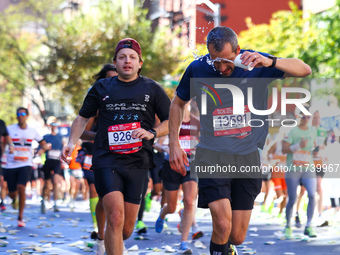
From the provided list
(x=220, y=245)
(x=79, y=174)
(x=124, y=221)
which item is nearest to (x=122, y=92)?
(x=124, y=221)

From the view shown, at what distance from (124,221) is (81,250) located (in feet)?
9.72

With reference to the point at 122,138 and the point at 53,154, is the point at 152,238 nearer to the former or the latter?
the point at 122,138

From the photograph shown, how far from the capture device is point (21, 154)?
42.1ft

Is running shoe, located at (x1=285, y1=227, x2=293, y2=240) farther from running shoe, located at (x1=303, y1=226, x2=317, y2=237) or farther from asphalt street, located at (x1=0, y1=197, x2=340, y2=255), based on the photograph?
running shoe, located at (x1=303, y1=226, x2=317, y2=237)

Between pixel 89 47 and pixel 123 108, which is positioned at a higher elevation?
pixel 89 47

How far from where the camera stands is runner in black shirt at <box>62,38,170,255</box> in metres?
6.21

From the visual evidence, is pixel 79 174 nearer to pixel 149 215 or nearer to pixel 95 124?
pixel 149 215

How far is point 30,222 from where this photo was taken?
13.1m

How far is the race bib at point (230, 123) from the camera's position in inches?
223

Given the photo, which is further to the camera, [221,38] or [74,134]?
[74,134]

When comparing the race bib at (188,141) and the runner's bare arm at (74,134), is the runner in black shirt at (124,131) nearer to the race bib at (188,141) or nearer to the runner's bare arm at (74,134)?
the runner's bare arm at (74,134)

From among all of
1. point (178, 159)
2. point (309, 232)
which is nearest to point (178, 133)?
point (178, 159)

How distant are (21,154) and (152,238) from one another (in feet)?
12.1

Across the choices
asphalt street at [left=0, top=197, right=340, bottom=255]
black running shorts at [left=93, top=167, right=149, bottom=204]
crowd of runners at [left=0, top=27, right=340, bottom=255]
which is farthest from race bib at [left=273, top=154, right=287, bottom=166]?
black running shorts at [left=93, top=167, right=149, bottom=204]
